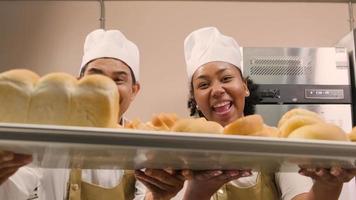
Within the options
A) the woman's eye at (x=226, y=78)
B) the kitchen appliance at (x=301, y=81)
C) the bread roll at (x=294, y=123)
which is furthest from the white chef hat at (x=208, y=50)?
the bread roll at (x=294, y=123)

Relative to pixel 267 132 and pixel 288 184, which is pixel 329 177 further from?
pixel 288 184

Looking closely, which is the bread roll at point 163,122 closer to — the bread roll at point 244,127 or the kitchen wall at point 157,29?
the bread roll at point 244,127

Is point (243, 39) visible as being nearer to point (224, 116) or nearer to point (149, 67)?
point (149, 67)

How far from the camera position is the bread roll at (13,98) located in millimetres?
676

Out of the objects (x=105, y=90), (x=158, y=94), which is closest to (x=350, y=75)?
(x=158, y=94)

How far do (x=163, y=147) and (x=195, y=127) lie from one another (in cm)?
7

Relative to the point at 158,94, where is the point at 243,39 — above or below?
above

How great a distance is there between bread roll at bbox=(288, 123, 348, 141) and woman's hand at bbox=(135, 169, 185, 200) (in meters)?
0.20

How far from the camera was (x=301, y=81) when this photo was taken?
192cm

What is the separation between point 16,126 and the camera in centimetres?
61

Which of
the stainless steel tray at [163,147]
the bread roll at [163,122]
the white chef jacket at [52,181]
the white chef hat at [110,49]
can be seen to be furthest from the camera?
the white chef hat at [110,49]

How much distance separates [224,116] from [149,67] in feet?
2.99

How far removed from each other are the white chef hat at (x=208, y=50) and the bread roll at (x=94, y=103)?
76 cm

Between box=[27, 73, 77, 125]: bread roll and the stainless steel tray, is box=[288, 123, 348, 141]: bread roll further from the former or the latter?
box=[27, 73, 77, 125]: bread roll
